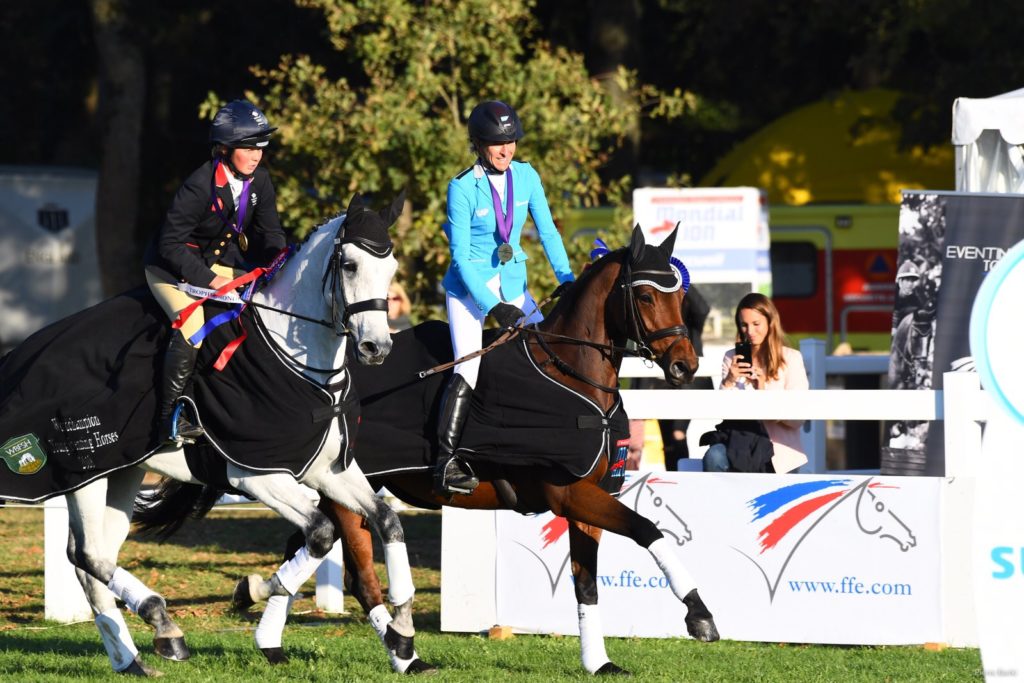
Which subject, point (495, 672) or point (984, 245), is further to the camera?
point (984, 245)

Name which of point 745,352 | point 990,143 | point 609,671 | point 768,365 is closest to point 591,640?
point 609,671

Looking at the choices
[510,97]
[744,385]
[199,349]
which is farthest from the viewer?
[510,97]

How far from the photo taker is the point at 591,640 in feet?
25.8

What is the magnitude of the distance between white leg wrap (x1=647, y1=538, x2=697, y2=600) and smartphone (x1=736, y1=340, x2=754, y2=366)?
305 cm

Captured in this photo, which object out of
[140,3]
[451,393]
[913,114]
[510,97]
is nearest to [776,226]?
[913,114]

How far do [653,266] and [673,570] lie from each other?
149cm

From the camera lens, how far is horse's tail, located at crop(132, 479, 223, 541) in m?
8.68

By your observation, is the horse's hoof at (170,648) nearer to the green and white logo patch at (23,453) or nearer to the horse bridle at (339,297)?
the green and white logo patch at (23,453)

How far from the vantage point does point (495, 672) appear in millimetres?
7855

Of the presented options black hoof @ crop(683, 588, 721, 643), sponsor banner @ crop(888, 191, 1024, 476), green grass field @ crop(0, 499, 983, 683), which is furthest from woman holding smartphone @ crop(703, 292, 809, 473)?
black hoof @ crop(683, 588, 721, 643)

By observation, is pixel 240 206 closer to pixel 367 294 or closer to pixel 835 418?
pixel 367 294

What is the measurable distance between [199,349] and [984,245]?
5602 mm

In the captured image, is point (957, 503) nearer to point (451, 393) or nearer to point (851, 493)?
point (851, 493)

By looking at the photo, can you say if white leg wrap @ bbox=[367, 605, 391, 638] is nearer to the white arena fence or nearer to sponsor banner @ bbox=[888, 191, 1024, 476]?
the white arena fence
